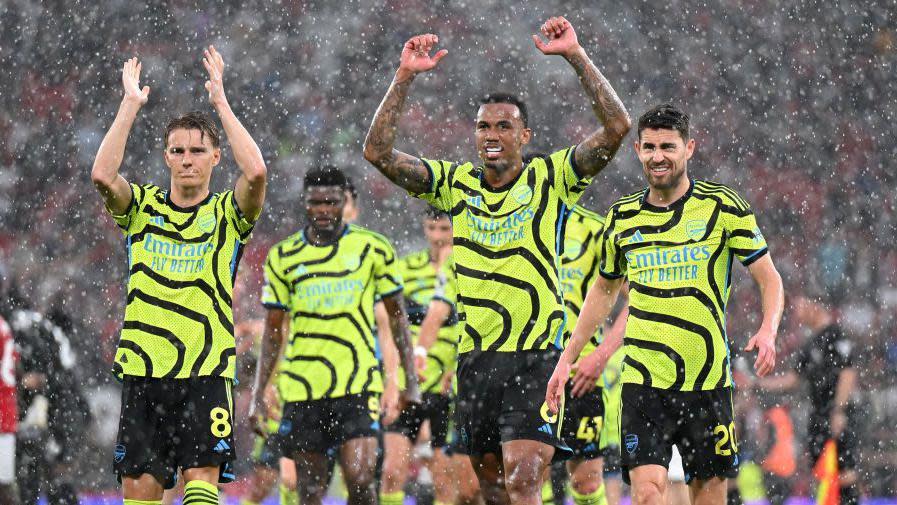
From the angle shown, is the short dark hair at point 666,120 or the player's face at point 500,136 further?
the player's face at point 500,136

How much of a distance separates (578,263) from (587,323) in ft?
4.84

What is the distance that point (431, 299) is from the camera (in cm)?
964

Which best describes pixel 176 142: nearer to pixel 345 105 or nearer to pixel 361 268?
pixel 361 268

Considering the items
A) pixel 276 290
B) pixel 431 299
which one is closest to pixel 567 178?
pixel 276 290

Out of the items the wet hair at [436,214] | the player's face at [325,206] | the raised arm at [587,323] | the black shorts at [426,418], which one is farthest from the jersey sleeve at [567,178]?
the black shorts at [426,418]

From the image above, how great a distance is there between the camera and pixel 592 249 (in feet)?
25.0

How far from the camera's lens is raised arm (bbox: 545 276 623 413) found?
5.81 m

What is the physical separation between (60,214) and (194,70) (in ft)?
8.37

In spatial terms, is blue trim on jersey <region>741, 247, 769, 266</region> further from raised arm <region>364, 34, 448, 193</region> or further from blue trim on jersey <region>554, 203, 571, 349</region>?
raised arm <region>364, 34, 448, 193</region>

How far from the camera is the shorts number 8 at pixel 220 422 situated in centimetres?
575

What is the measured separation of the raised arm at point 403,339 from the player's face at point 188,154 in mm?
2037

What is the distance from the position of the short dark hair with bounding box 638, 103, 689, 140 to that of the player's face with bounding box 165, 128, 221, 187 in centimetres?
181

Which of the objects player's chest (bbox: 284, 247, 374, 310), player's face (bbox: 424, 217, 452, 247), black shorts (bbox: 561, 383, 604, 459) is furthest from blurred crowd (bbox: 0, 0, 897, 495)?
black shorts (bbox: 561, 383, 604, 459)

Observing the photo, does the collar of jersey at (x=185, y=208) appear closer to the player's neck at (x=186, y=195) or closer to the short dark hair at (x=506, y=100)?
the player's neck at (x=186, y=195)
